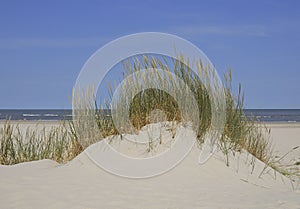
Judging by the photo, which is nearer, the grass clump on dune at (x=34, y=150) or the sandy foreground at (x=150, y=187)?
the sandy foreground at (x=150, y=187)

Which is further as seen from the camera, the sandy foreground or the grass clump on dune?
the grass clump on dune

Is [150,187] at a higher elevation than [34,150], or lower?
lower

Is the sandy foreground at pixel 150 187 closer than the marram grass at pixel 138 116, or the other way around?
the sandy foreground at pixel 150 187

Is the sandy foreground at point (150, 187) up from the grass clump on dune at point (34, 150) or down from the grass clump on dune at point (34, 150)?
down

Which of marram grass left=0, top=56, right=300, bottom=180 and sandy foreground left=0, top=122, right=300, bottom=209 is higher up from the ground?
marram grass left=0, top=56, right=300, bottom=180

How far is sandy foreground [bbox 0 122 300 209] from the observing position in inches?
150

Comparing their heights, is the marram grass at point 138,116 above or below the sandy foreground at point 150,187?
above

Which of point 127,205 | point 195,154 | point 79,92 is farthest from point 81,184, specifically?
point 79,92

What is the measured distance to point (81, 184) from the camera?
14.4ft

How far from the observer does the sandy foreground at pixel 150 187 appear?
3812mm

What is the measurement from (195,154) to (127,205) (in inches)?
67.7

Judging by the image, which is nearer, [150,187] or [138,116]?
[150,187]

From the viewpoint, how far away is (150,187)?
174 inches

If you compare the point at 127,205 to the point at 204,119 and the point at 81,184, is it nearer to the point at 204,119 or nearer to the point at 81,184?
the point at 81,184
